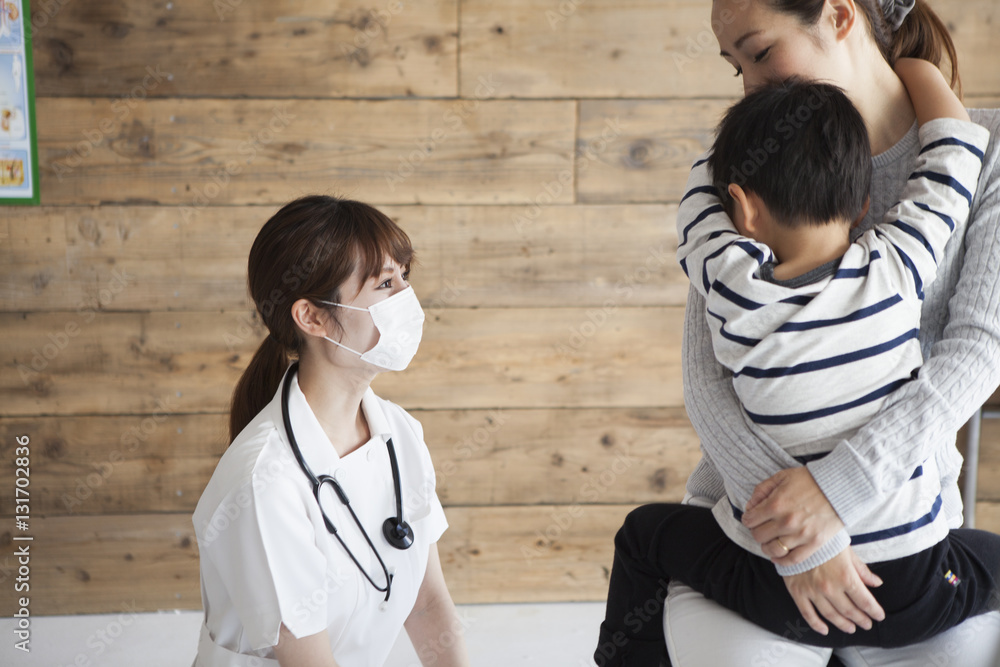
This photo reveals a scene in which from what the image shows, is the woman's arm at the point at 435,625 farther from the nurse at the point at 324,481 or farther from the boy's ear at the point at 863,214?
the boy's ear at the point at 863,214

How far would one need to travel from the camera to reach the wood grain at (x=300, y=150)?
82.4 inches

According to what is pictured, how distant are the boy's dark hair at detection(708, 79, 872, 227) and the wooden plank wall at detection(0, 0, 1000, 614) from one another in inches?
48.6

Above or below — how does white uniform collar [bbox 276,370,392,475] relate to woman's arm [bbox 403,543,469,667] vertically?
above

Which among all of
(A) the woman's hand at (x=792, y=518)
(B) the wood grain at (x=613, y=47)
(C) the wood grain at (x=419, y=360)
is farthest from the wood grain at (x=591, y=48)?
(A) the woman's hand at (x=792, y=518)

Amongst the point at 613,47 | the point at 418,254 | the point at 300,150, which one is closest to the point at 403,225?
the point at 418,254

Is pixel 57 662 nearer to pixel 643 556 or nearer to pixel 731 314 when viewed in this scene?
pixel 643 556

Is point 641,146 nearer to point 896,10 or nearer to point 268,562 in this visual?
point 896,10

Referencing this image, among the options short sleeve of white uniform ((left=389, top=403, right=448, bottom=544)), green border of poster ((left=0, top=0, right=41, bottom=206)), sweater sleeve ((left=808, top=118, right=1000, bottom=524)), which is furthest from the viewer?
green border of poster ((left=0, top=0, right=41, bottom=206))

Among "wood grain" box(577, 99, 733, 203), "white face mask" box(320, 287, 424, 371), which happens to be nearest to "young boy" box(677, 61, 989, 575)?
"white face mask" box(320, 287, 424, 371)

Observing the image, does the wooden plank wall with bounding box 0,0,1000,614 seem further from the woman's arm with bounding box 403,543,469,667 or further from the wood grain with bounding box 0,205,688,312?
the woman's arm with bounding box 403,543,469,667

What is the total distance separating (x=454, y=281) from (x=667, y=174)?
66 cm

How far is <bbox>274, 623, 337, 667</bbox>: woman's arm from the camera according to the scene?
1110mm

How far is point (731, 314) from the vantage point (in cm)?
94

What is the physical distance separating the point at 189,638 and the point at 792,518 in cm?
181
